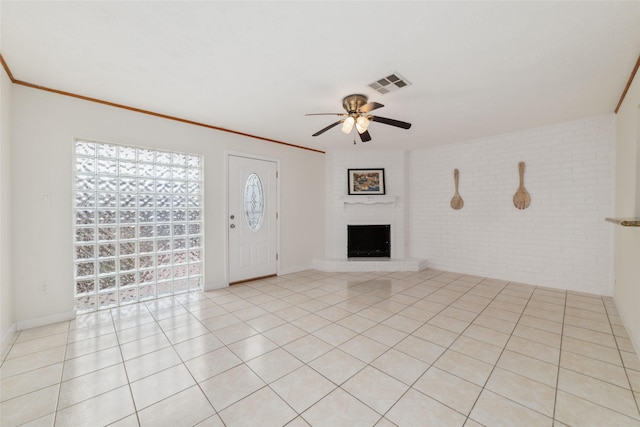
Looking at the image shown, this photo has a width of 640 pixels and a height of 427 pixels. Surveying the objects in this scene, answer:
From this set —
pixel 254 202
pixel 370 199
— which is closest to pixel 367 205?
pixel 370 199

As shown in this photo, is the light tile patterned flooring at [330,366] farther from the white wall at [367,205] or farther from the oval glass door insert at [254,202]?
the white wall at [367,205]

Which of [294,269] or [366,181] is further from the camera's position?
[366,181]

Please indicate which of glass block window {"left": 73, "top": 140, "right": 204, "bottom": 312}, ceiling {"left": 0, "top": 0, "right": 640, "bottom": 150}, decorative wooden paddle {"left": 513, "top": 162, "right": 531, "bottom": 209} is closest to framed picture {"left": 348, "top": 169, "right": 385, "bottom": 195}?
ceiling {"left": 0, "top": 0, "right": 640, "bottom": 150}

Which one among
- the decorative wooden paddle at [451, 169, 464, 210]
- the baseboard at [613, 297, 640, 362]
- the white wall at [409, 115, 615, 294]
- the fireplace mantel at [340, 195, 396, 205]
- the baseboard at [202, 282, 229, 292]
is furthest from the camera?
the fireplace mantel at [340, 195, 396, 205]

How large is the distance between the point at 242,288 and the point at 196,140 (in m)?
2.35

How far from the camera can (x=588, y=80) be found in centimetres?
255

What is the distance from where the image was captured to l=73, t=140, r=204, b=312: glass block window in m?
3.01

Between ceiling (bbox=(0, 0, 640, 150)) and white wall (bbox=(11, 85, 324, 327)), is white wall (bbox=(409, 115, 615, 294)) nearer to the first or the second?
ceiling (bbox=(0, 0, 640, 150))

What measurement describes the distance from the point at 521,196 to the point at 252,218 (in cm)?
447

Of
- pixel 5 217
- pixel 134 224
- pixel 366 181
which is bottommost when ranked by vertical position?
pixel 134 224

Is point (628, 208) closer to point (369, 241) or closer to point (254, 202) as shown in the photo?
point (369, 241)

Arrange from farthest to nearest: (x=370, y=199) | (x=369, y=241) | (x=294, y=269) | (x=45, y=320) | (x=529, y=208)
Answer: (x=369, y=241), (x=370, y=199), (x=294, y=269), (x=529, y=208), (x=45, y=320)

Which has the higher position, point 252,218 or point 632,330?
point 252,218

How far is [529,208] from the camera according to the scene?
418 centimetres
